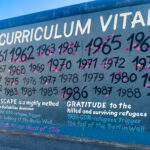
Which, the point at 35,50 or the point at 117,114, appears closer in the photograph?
the point at 117,114

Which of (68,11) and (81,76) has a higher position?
(68,11)

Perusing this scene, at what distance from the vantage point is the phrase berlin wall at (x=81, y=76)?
156 inches

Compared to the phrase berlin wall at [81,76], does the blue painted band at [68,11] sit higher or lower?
higher

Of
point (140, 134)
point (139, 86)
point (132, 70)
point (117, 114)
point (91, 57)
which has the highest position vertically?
point (91, 57)

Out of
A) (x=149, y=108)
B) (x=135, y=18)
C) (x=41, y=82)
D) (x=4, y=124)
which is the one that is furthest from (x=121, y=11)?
(x=4, y=124)

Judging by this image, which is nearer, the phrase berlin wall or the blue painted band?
the phrase berlin wall

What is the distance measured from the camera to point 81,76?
443cm

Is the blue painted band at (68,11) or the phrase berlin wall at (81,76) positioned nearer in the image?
the phrase berlin wall at (81,76)

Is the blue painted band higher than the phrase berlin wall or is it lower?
higher

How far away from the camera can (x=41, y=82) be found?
15.8ft

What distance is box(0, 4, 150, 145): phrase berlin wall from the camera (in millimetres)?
3971

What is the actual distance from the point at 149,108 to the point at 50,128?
5.95 feet

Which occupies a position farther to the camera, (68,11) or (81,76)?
(68,11)

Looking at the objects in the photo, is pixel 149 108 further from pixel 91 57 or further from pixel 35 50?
pixel 35 50
